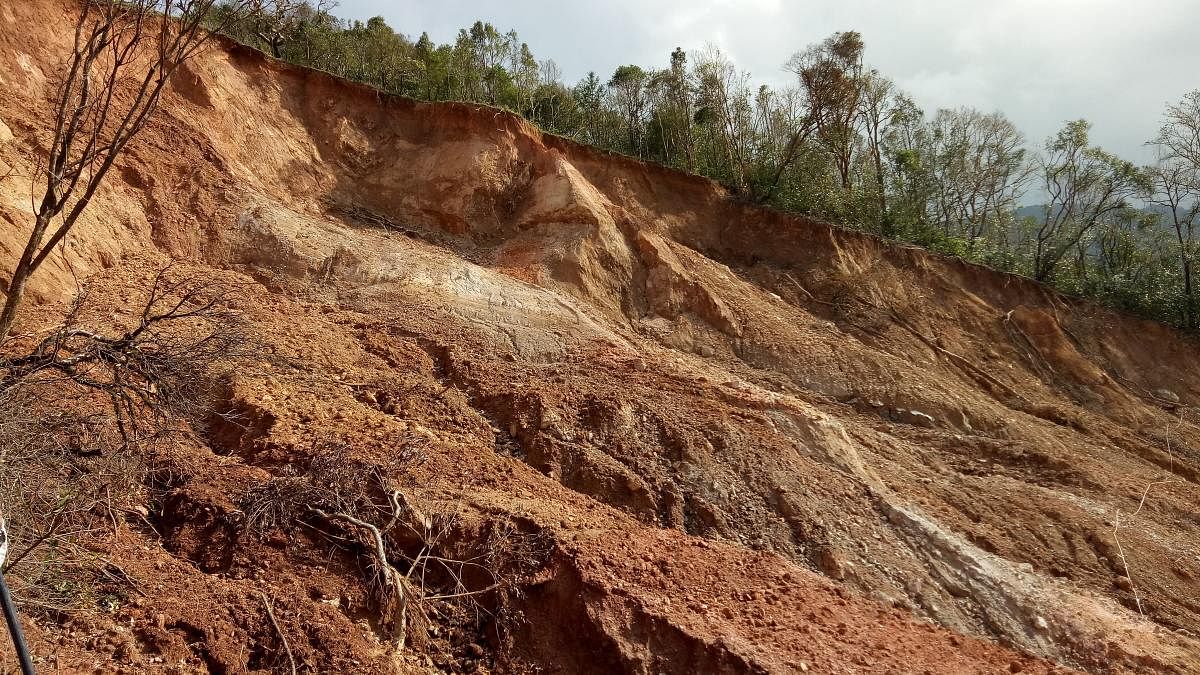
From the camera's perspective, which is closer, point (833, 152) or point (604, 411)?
point (604, 411)

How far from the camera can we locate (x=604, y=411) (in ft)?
25.0

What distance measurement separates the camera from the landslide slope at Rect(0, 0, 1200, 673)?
16.0 feet

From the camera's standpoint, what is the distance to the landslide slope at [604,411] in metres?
4.88

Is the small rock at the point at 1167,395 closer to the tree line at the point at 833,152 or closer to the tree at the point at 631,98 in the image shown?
the tree line at the point at 833,152

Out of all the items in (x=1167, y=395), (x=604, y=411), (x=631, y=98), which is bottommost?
(x=604, y=411)

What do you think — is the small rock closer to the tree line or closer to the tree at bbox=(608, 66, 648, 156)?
the tree line

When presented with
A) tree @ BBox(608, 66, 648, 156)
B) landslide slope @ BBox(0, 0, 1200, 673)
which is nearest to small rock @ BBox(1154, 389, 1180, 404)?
landslide slope @ BBox(0, 0, 1200, 673)

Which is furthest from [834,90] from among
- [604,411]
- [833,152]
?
[604,411]

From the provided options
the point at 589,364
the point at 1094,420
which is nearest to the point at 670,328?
the point at 589,364

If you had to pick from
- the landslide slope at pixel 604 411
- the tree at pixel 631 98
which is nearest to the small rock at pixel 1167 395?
the landslide slope at pixel 604 411

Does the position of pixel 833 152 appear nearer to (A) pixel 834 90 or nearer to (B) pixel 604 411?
(A) pixel 834 90

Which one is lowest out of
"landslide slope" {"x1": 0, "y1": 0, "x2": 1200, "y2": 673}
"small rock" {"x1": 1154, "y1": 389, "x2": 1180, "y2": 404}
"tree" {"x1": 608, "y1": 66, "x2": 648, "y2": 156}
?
"landslide slope" {"x1": 0, "y1": 0, "x2": 1200, "y2": 673}

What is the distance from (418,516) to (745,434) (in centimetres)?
401

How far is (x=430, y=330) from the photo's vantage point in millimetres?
8688
